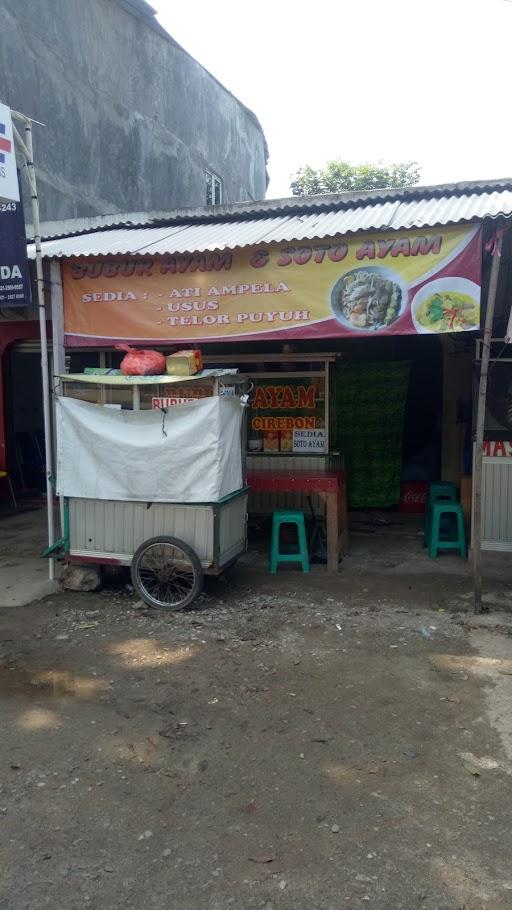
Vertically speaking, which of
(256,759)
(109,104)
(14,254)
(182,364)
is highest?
(109,104)

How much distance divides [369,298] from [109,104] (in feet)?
37.1

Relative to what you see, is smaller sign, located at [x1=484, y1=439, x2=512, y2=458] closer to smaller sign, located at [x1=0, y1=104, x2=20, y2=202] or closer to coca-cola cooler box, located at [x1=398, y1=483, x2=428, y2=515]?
coca-cola cooler box, located at [x1=398, y1=483, x2=428, y2=515]

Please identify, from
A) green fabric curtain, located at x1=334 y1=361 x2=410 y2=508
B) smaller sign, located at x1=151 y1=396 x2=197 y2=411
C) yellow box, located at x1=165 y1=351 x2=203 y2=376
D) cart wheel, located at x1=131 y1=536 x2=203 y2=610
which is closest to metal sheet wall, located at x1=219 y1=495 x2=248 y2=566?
cart wheel, located at x1=131 y1=536 x2=203 y2=610

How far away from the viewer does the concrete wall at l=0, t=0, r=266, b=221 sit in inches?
469

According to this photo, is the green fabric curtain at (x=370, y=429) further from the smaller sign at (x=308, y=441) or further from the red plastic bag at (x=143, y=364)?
the red plastic bag at (x=143, y=364)

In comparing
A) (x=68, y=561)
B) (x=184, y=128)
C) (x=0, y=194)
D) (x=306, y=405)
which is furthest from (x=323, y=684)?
(x=184, y=128)

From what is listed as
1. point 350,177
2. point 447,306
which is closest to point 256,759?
point 447,306

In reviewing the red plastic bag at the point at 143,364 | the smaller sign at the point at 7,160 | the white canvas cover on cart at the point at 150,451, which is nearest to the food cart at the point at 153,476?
the white canvas cover on cart at the point at 150,451

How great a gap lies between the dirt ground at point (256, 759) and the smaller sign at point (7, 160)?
145 inches

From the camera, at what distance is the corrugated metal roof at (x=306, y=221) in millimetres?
5730

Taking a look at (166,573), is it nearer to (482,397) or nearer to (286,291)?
(286,291)

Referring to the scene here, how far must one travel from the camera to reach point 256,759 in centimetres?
356

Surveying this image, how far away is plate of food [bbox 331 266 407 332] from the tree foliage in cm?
1964

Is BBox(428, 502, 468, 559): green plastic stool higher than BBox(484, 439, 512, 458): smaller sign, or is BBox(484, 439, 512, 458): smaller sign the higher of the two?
BBox(484, 439, 512, 458): smaller sign
